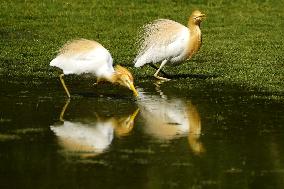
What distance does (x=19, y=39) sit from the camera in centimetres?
2352

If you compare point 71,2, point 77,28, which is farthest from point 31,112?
point 71,2

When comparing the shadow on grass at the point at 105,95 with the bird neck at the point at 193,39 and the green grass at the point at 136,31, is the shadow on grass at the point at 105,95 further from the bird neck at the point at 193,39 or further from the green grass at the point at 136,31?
the bird neck at the point at 193,39

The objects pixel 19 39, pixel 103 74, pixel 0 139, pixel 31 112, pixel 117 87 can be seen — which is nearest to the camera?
pixel 0 139

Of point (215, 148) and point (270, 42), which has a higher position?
point (215, 148)

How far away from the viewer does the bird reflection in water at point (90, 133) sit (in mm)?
11102

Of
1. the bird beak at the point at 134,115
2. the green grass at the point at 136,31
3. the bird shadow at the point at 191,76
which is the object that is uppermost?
the bird beak at the point at 134,115

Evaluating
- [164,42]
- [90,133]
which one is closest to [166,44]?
[164,42]

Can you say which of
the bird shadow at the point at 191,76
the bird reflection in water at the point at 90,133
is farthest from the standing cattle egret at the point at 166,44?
the bird reflection in water at the point at 90,133

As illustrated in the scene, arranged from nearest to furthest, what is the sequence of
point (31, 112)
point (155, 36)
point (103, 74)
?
point (31, 112)
point (103, 74)
point (155, 36)

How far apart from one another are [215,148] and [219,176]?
1425 millimetres

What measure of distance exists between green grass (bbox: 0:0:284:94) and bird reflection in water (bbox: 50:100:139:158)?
4.13 meters

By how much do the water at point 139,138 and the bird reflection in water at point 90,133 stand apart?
13mm

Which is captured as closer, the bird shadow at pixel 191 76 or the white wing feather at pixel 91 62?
the white wing feather at pixel 91 62

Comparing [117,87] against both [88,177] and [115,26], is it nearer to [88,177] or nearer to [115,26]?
[88,177]
